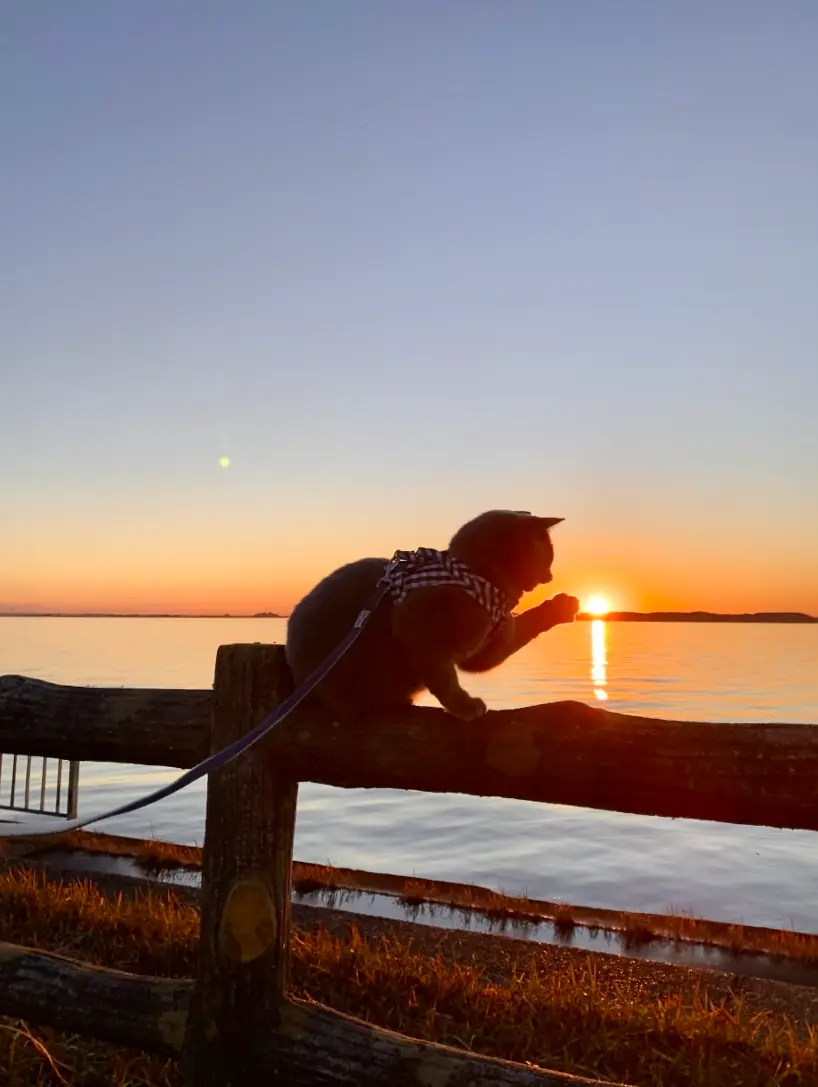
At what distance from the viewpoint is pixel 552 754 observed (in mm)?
2320

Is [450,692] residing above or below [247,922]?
above

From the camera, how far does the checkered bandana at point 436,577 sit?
2.75 metres

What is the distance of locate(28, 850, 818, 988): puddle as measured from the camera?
272 inches

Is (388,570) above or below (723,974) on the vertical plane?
above

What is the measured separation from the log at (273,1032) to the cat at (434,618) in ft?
2.82

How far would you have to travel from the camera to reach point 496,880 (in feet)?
37.9

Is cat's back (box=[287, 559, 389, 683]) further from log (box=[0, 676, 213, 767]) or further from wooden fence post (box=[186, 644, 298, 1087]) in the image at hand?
log (box=[0, 676, 213, 767])

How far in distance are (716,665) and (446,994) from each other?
6130cm

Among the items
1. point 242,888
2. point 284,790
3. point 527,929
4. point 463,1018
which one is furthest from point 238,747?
point 527,929

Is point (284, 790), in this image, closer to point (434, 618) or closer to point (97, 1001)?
point (434, 618)

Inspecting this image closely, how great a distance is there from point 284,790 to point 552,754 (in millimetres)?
882

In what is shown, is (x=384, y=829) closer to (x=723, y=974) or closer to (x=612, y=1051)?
(x=723, y=974)

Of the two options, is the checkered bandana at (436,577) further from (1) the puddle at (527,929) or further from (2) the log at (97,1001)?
(1) the puddle at (527,929)

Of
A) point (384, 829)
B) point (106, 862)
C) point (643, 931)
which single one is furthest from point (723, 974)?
point (384, 829)
